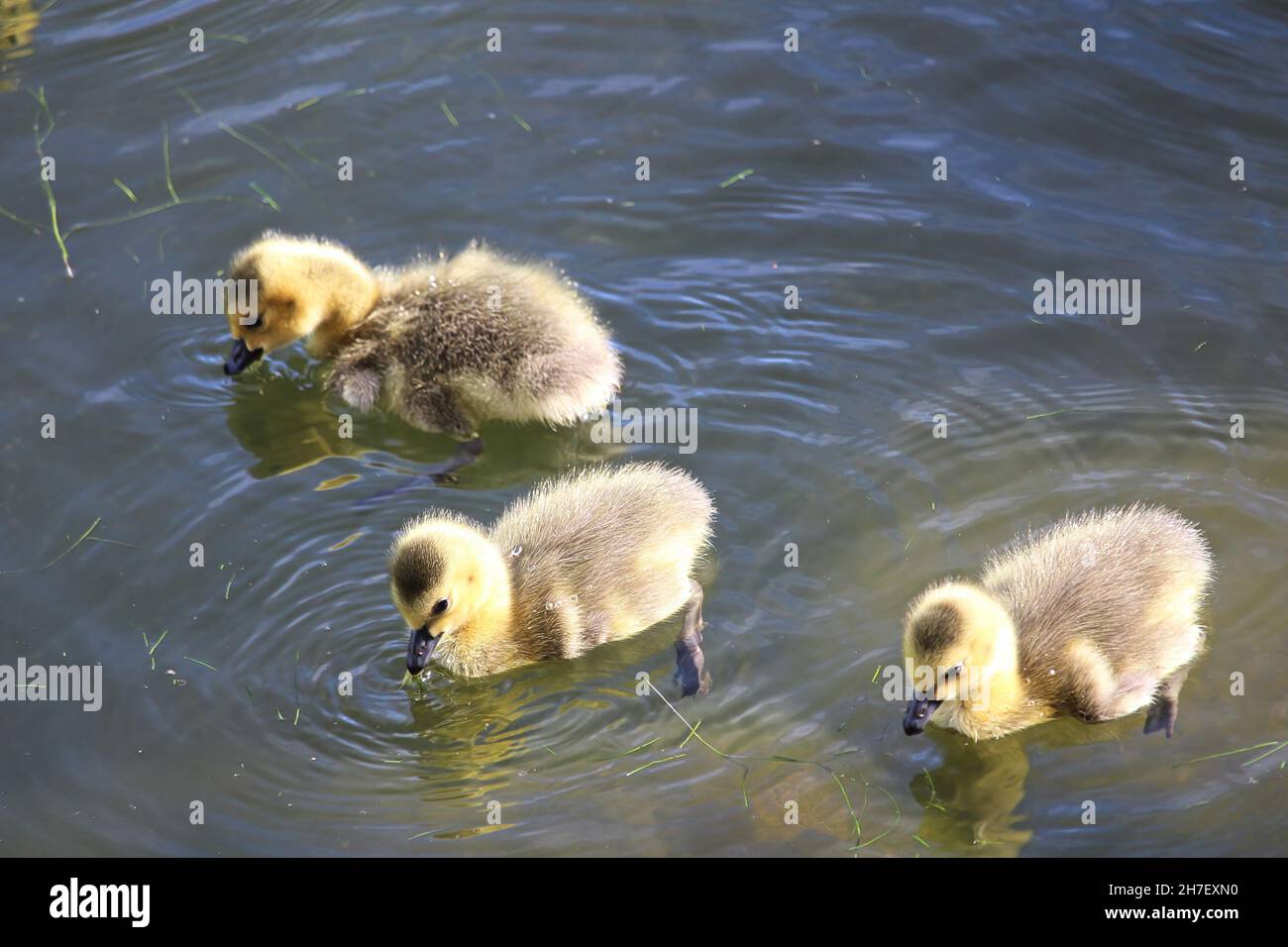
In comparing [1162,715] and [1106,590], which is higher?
[1106,590]

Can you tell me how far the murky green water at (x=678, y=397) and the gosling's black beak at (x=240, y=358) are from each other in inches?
6.1

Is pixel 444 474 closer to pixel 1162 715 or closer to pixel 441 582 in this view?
pixel 441 582

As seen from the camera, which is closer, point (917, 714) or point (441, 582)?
point (917, 714)

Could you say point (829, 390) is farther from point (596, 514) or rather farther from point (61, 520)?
point (61, 520)

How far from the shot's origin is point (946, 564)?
5137 millimetres

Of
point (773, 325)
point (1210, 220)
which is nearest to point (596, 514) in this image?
point (773, 325)

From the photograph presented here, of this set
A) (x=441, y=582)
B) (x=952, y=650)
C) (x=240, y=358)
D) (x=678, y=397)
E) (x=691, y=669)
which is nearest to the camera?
(x=952, y=650)

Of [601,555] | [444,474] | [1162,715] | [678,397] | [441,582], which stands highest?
[678,397]

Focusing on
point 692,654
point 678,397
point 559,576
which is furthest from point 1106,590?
point 678,397

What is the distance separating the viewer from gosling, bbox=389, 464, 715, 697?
460 cm

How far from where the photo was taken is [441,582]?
4.54 m

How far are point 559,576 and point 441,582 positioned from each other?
501 millimetres

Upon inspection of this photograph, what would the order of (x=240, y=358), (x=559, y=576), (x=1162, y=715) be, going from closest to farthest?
(x=1162, y=715), (x=559, y=576), (x=240, y=358)

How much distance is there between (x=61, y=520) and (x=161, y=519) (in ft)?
1.17
